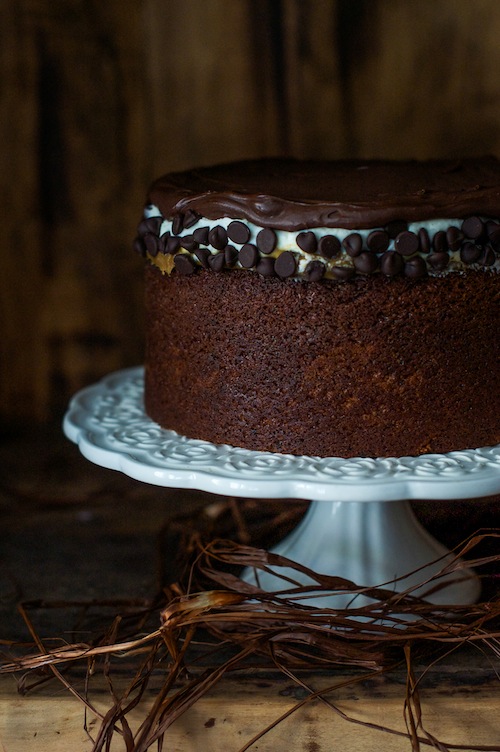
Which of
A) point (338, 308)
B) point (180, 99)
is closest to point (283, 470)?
point (338, 308)

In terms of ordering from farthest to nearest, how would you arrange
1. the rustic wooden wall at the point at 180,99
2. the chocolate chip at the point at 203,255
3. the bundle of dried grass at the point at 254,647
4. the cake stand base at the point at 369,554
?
the rustic wooden wall at the point at 180,99 → the cake stand base at the point at 369,554 → the chocolate chip at the point at 203,255 → the bundle of dried grass at the point at 254,647

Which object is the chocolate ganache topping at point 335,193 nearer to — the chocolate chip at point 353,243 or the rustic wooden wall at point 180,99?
the chocolate chip at point 353,243

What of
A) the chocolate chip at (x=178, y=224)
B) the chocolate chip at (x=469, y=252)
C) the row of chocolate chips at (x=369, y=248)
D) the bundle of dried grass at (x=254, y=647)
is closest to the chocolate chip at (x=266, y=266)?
the row of chocolate chips at (x=369, y=248)

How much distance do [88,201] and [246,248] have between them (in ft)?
2.52

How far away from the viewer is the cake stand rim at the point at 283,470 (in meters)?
1.02

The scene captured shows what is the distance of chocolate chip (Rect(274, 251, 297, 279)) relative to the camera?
1.07 m

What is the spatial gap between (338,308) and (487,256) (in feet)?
0.58

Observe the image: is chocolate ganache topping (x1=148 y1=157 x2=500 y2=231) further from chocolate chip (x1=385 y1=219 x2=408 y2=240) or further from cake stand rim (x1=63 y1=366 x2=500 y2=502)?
cake stand rim (x1=63 y1=366 x2=500 y2=502)

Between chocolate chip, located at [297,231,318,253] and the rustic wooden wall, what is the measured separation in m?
0.76

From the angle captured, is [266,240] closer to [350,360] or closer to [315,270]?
[315,270]

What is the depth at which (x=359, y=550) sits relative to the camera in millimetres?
1274

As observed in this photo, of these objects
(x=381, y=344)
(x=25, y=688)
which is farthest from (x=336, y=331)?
(x=25, y=688)


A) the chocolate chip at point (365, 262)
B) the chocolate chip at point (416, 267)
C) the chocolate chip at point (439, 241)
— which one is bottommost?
the chocolate chip at point (416, 267)

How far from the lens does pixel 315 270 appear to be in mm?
1062
